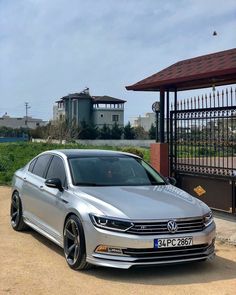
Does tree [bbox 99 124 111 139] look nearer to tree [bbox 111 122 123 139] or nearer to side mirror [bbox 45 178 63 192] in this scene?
tree [bbox 111 122 123 139]

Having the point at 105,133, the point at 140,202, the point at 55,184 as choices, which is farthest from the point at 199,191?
the point at 105,133

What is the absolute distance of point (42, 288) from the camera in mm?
5855

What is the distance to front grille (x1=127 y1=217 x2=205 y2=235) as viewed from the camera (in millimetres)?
6160

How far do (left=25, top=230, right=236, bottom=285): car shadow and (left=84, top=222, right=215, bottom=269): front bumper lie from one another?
0.20 m

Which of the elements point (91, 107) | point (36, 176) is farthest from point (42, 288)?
point (91, 107)

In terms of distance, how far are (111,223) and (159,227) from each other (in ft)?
1.86

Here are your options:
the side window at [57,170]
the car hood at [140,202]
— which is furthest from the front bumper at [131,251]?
the side window at [57,170]

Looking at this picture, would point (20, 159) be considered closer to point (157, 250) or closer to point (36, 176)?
point (36, 176)

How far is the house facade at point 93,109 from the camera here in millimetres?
96625

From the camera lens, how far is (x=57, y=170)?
809 centimetres

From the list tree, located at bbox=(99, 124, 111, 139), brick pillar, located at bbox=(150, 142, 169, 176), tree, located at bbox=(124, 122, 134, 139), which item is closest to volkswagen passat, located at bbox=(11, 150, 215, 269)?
brick pillar, located at bbox=(150, 142, 169, 176)

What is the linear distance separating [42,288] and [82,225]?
958 millimetres

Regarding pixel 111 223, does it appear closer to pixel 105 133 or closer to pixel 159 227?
pixel 159 227

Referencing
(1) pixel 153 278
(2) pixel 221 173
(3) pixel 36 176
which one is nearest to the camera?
(1) pixel 153 278
